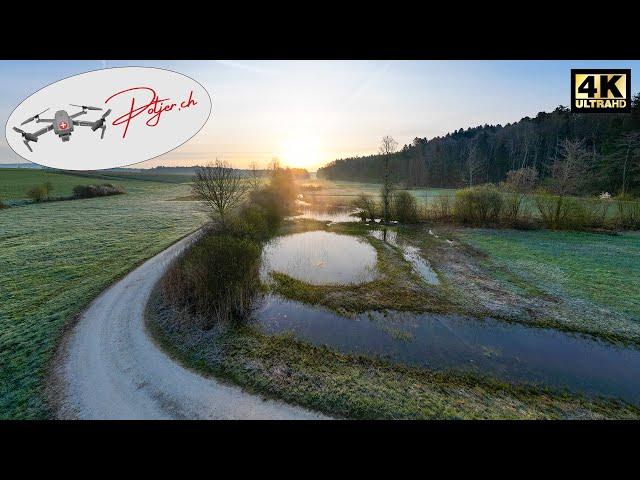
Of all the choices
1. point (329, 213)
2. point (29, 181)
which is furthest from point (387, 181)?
point (29, 181)

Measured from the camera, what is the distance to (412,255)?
1877 centimetres

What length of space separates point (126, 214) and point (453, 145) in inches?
2823

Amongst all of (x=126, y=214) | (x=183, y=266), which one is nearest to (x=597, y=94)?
(x=183, y=266)

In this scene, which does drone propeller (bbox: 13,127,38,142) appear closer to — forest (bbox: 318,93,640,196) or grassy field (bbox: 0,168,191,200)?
forest (bbox: 318,93,640,196)

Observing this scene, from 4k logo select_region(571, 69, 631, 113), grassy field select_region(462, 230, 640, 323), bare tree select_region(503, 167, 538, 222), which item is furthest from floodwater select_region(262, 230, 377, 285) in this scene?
bare tree select_region(503, 167, 538, 222)

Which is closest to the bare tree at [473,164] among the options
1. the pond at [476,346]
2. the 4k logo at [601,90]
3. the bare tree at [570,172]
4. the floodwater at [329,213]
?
the bare tree at [570,172]

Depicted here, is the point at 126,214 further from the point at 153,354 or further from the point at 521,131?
the point at 521,131

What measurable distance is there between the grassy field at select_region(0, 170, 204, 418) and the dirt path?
0.57 meters

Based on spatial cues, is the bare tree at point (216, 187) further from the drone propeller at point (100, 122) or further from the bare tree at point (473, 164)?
the bare tree at point (473, 164)

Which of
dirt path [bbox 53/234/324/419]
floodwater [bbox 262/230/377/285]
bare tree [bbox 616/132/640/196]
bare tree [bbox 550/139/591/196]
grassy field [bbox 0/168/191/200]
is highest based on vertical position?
grassy field [bbox 0/168/191/200]

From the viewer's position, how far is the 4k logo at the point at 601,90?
4.91 metres

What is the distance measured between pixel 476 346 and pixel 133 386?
10.0m

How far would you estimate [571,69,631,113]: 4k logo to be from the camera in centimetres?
491

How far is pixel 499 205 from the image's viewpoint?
26703mm
